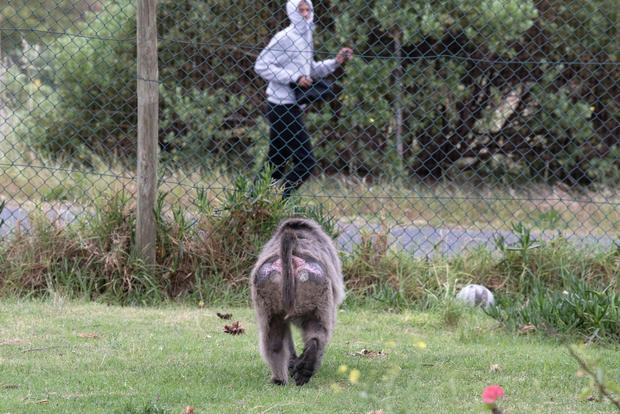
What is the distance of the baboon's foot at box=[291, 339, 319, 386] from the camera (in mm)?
4570

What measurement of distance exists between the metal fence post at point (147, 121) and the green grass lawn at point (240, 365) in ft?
2.53

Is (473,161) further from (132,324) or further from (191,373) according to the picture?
(191,373)

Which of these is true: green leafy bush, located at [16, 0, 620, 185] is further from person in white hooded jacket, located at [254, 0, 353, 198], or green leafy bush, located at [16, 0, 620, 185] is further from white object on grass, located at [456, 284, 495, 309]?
white object on grass, located at [456, 284, 495, 309]

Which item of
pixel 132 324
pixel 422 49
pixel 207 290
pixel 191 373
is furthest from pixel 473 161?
pixel 191 373

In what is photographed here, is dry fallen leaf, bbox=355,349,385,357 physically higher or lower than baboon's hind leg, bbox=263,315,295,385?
lower

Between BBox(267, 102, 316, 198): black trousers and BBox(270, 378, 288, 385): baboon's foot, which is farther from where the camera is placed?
BBox(267, 102, 316, 198): black trousers

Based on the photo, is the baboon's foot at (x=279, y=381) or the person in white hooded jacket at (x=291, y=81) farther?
the person in white hooded jacket at (x=291, y=81)

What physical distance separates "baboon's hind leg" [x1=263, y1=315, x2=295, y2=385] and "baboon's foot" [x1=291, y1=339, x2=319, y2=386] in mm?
86

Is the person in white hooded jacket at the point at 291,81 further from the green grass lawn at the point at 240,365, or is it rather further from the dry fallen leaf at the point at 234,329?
the dry fallen leaf at the point at 234,329

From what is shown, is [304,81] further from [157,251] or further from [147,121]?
[157,251]

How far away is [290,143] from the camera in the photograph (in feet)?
28.2

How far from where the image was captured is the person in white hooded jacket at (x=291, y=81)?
27.3ft

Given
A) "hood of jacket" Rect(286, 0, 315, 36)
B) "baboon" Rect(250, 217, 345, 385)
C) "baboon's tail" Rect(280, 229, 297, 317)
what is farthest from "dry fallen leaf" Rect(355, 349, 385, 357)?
"hood of jacket" Rect(286, 0, 315, 36)

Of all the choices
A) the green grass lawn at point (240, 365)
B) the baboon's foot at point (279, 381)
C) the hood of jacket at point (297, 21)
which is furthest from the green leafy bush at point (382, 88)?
the baboon's foot at point (279, 381)
